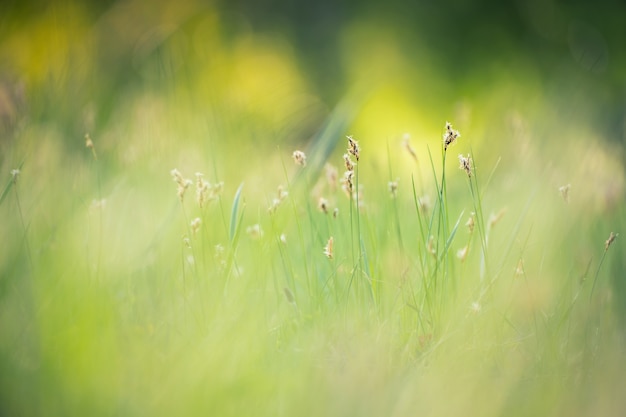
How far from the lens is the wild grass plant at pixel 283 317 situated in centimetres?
110

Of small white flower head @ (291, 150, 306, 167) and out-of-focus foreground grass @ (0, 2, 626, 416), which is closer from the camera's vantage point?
out-of-focus foreground grass @ (0, 2, 626, 416)

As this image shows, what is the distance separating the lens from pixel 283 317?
1360 mm

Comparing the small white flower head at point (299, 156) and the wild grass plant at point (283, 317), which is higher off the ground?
the small white flower head at point (299, 156)

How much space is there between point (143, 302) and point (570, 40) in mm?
4671

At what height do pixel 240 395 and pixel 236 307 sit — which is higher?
pixel 236 307

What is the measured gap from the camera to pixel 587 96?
2.95 meters

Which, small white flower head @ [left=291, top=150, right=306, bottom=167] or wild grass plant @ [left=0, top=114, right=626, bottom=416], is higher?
small white flower head @ [left=291, top=150, right=306, bottom=167]

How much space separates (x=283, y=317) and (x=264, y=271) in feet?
0.36

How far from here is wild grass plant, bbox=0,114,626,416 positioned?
1.10 meters

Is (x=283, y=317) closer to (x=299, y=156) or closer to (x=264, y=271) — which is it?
(x=264, y=271)

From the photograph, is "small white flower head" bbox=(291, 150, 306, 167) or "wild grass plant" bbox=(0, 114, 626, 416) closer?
"wild grass plant" bbox=(0, 114, 626, 416)

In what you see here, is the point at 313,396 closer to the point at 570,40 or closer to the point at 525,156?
the point at 525,156

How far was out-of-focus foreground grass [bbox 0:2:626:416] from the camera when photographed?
1113 mm

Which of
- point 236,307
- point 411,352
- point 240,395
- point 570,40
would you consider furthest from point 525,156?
point 570,40
